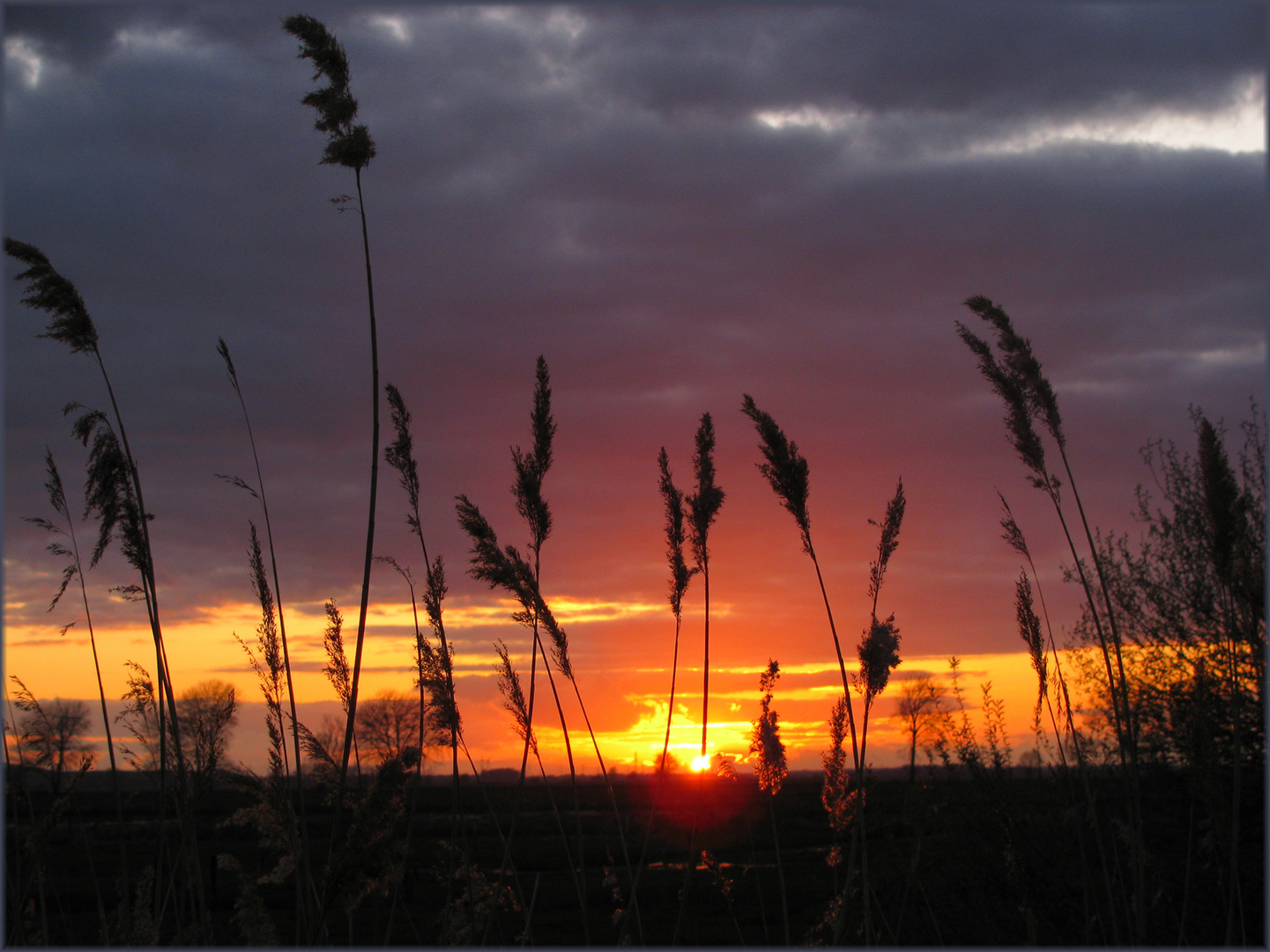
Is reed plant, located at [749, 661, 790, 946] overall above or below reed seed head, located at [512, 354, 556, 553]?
below

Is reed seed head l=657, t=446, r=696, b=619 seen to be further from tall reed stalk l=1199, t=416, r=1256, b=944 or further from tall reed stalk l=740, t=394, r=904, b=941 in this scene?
tall reed stalk l=1199, t=416, r=1256, b=944

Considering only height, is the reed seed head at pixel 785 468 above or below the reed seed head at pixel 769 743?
above

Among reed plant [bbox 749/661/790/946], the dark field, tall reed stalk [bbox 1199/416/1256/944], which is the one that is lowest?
the dark field

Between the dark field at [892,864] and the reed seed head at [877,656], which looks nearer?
the reed seed head at [877,656]

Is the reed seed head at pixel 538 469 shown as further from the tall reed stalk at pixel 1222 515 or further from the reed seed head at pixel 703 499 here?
the tall reed stalk at pixel 1222 515

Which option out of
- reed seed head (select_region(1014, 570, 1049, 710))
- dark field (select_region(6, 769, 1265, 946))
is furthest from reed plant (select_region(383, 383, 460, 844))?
reed seed head (select_region(1014, 570, 1049, 710))

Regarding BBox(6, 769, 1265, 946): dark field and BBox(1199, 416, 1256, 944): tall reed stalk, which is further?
BBox(6, 769, 1265, 946): dark field

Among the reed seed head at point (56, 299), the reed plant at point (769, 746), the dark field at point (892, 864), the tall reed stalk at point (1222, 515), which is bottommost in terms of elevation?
the dark field at point (892, 864)

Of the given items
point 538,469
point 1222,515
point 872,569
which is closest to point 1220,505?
point 1222,515

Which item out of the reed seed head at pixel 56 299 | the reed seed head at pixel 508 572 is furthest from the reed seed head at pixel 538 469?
the reed seed head at pixel 56 299

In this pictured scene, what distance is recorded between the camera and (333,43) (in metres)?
3.00

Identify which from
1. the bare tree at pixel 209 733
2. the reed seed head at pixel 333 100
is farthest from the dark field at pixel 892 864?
the reed seed head at pixel 333 100

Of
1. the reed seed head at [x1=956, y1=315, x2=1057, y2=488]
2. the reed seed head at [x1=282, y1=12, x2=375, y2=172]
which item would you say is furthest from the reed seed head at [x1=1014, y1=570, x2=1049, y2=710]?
the reed seed head at [x1=282, y1=12, x2=375, y2=172]

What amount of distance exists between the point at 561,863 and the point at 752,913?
13803mm
